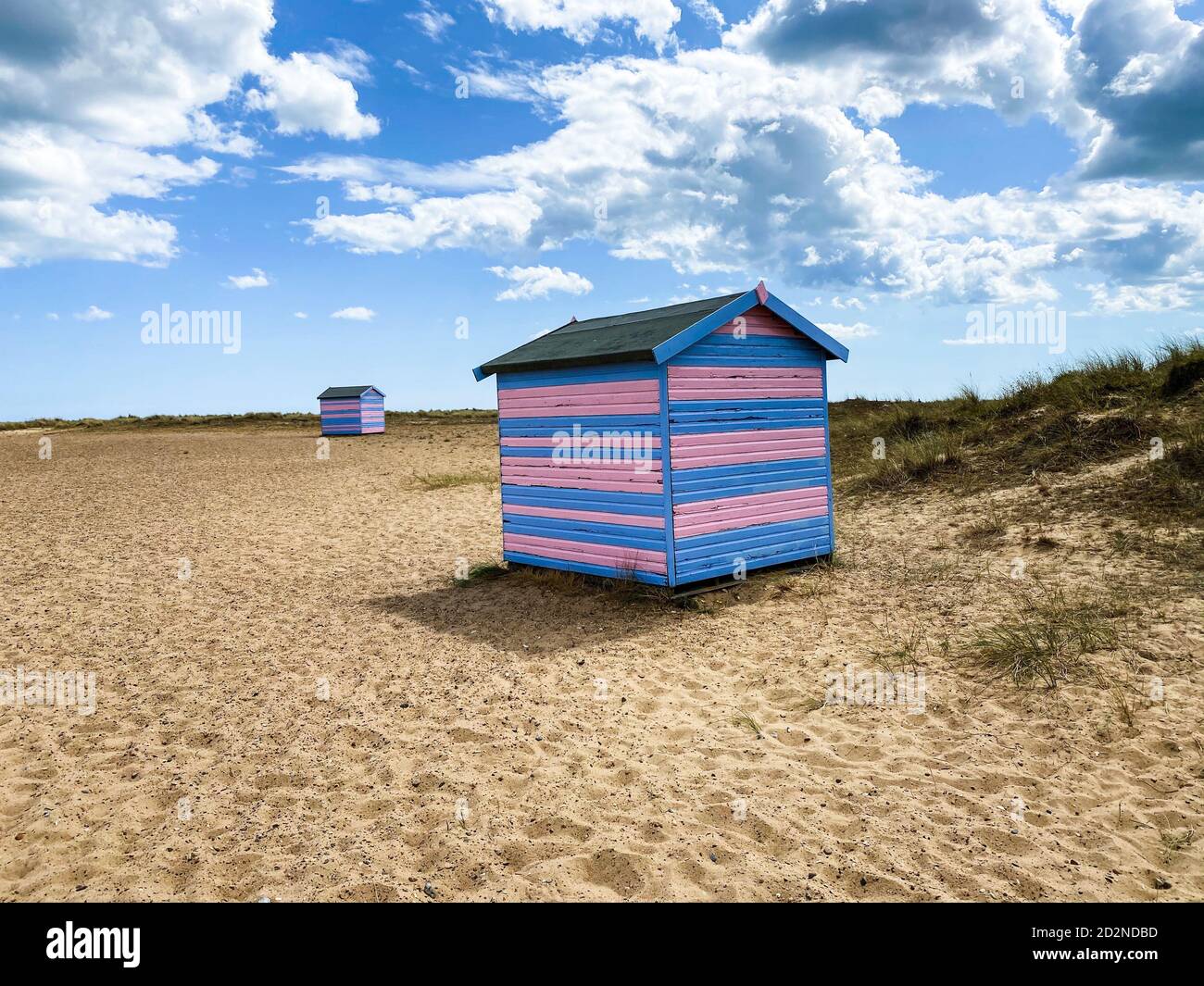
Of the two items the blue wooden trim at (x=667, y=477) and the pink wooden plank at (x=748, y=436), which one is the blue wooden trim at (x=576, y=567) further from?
the pink wooden plank at (x=748, y=436)

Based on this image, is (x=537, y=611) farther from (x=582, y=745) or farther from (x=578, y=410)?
(x=582, y=745)

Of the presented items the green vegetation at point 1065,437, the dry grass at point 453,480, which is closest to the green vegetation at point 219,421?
the dry grass at point 453,480

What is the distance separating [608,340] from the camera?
395 inches

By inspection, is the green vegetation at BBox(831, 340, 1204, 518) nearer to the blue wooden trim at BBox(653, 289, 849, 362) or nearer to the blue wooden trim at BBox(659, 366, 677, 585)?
the blue wooden trim at BBox(653, 289, 849, 362)

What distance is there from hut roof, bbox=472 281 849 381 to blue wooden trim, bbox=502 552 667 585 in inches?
99.0

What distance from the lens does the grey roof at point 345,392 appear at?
119 feet

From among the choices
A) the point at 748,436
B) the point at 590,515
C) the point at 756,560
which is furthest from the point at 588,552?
the point at 748,436

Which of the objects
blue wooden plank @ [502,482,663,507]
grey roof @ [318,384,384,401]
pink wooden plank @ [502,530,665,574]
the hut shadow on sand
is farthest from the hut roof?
grey roof @ [318,384,384,401]

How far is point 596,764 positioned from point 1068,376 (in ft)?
58.9

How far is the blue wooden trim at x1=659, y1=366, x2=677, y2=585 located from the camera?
8953 mm

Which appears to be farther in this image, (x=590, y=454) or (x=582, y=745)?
(x=590, y=454)

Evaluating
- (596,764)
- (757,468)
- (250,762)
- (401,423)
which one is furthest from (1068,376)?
(401,423)

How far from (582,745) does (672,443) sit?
421 centimetres
